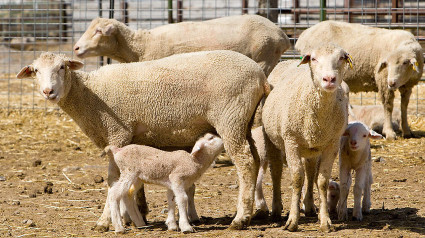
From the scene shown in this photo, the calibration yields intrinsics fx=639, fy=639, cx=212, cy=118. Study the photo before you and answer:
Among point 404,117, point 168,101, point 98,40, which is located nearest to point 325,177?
point 168,101

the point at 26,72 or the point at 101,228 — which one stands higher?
the point at 26,72

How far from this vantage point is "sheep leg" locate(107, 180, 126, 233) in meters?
5.28

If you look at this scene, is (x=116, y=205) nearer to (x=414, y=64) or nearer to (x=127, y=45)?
(x=127, y=45)

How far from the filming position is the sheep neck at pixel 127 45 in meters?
8.62

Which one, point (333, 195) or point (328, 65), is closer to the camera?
point (328, 65)

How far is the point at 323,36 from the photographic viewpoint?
10.4 m

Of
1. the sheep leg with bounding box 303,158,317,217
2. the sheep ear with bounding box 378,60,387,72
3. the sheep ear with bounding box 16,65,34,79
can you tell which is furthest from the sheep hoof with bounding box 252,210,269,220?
the sheep ear with bounding box 378,60,387,72

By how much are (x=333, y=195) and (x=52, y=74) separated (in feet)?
9.39

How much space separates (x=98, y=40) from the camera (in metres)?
8.70

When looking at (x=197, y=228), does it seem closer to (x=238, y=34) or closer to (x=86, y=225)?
(x=86, y=225)

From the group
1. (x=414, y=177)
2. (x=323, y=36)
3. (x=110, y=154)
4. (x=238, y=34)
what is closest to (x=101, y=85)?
(x=110, y=154)

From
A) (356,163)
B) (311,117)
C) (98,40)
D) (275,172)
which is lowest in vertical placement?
(275,172)

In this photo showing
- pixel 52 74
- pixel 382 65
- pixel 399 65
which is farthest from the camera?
pixel 382 65

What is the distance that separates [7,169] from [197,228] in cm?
378
